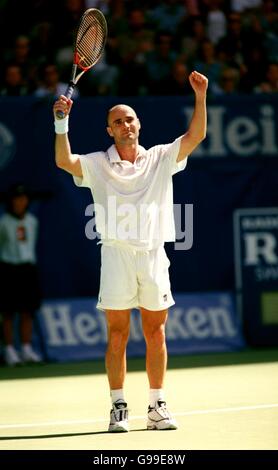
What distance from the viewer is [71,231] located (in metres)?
13.4

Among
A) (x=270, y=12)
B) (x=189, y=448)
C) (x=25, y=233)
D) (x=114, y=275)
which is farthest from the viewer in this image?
(x=270, y=12)

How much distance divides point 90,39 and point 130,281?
1.85 meters

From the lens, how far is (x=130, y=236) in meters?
8.25

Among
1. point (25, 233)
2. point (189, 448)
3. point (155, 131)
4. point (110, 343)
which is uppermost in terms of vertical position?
point (155, 131)

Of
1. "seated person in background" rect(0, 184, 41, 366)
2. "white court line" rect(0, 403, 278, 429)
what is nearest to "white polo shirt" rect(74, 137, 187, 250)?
"white court line" rect(0, 403, 278, 429)

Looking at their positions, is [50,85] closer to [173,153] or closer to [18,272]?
[18,272]

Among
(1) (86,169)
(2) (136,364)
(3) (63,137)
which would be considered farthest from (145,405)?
(2) (136,364)

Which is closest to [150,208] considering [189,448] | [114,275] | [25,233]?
[114,275]

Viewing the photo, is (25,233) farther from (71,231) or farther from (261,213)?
(261,213)

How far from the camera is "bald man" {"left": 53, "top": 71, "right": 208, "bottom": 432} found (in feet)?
27.0

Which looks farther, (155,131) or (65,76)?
(65,76)

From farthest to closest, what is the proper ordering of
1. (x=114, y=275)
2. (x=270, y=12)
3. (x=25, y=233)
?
(x=270, y=12) → (x=25, y=233) → (x=114, y=275)

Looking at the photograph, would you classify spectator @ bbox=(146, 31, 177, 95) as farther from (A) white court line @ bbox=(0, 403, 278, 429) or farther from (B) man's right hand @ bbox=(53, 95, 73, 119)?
(B) man's right hand @ bbox=(53, 95, 73, 119)

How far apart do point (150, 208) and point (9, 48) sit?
26.4 feet
